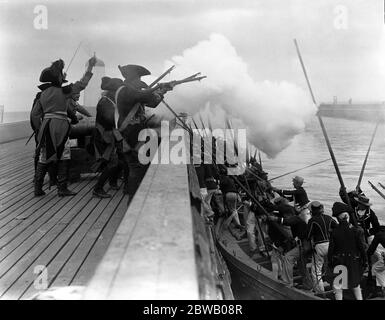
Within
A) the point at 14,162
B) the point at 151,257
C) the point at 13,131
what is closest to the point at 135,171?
the point at 151,257

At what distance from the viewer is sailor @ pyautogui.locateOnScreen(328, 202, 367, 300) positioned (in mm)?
5668

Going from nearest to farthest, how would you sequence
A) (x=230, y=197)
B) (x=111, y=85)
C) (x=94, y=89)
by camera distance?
(x=111, y=85) < (x=230, y=197) < (x=94, y=89)

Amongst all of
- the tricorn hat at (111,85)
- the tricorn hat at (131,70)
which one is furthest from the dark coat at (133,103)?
the tricorn hat at (111,85)

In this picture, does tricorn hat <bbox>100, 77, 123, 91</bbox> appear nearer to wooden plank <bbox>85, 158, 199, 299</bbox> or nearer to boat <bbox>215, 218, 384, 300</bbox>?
boat <bbox>215, 218, 384, 300</bbox>

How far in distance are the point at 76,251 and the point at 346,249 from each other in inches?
133

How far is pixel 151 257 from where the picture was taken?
2.07m

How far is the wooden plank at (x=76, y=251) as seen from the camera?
3.64m

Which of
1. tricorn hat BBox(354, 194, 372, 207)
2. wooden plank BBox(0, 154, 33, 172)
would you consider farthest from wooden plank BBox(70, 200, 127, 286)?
wooden plank BBox(0, 154, 33, 172)

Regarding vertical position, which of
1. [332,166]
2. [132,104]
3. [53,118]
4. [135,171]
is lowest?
[332,166]

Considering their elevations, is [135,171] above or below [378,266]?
above

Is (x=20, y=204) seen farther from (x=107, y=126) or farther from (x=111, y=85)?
(x=111, y=85)

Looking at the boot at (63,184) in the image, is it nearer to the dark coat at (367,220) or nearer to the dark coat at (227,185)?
the dark coat at (227,185)

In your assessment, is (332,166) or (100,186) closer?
(100,186)

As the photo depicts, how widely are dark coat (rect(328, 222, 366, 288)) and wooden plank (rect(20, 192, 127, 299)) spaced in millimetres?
2835
